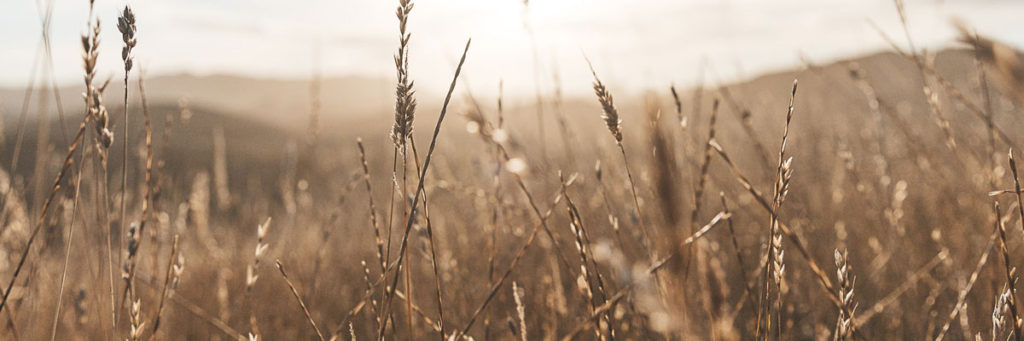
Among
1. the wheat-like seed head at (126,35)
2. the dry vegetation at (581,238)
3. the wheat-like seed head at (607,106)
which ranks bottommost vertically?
the dry vegetation at (581,238)

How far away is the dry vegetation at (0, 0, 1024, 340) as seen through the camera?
2.69 feet

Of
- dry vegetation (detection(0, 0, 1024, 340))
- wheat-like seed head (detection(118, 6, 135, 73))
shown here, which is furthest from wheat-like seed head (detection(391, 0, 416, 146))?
wheat-like seed head (detection(118, 6, 135, 73))

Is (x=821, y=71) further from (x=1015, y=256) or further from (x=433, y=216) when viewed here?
(x=433, y=216)

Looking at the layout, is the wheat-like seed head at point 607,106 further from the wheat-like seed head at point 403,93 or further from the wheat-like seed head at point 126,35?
the wheat-like seed head at point 126,35

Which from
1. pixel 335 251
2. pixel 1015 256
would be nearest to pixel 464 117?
pixel 1015 256

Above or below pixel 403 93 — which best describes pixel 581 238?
below

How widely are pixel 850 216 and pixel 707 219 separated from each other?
807 mm

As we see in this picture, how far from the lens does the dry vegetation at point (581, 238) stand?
0.82 meters

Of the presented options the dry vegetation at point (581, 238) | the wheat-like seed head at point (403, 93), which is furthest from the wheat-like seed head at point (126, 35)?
the wheat-like seed head at point (403, 93)

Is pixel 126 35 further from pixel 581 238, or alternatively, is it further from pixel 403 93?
pixel 581 238

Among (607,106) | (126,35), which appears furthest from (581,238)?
(126,35)

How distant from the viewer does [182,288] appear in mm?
3729

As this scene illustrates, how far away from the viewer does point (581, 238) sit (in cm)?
98

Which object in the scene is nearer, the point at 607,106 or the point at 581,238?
the point at 607,106
